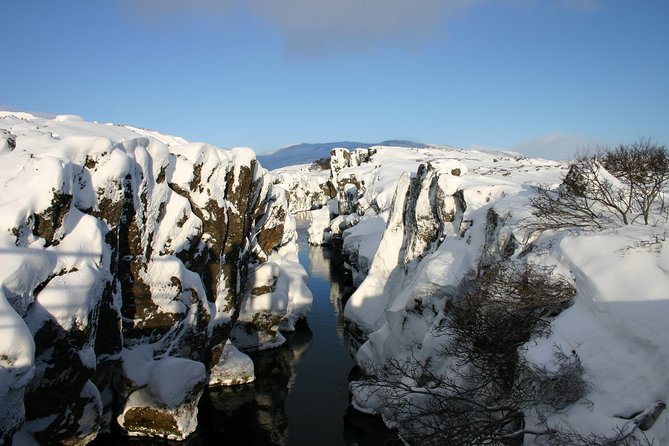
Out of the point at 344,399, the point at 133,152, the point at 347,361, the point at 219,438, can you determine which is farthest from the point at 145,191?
the point at 347,361

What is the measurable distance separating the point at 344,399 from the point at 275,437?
13.3 feet

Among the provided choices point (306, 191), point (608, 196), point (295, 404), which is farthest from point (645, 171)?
point (306, 191)

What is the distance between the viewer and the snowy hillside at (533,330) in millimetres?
9805

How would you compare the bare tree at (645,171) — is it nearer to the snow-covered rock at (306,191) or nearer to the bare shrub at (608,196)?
the bare shrub at (608,196)

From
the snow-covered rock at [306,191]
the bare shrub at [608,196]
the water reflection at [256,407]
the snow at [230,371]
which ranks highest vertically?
the bare shrub at [608,196]

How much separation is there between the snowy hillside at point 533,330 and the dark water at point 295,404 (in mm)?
1366

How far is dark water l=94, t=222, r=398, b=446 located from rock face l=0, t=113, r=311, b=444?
1.42m

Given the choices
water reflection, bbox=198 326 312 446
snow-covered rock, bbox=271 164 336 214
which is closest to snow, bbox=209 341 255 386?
water reflection, bbox=198 326 312 446

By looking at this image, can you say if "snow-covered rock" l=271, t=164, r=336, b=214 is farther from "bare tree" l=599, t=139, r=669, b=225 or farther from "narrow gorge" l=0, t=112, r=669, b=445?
"bare tree" l=599, t=139, r=669, b=225

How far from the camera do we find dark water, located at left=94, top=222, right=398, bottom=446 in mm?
19781

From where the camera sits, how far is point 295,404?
22.6 m

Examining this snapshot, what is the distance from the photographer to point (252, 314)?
96.6ft

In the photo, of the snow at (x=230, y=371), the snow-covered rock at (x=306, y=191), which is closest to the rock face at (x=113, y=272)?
the snow at (x=230, y=371)

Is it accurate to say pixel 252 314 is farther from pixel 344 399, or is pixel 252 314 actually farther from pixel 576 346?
pixel 576 346
